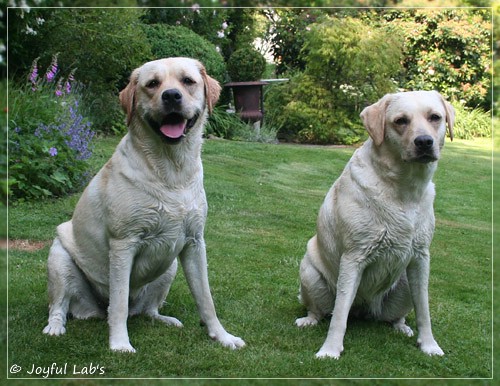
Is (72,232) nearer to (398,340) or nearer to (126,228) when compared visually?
(126,228)

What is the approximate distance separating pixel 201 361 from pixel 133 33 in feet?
7.42

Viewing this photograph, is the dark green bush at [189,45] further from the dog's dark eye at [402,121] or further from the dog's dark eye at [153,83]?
the dog's dark eye at [402,121]

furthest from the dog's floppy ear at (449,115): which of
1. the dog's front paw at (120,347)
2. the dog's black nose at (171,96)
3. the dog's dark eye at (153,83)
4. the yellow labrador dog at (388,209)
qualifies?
the dog's front paw at (120,347)

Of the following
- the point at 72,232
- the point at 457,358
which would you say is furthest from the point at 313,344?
the point at 72,232

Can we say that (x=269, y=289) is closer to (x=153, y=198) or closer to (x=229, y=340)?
(x=229, y=340)

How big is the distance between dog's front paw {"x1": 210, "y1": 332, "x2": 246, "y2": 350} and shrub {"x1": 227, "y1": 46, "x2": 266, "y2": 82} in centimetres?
182

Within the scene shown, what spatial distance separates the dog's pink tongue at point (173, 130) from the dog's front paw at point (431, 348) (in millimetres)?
1866

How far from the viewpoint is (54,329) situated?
12.7 feet

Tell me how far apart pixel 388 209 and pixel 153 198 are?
1.30m

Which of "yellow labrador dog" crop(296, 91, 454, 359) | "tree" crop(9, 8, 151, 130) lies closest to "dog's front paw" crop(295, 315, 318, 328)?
"yellow labrador dog" crop(296, 91, 454, 359)

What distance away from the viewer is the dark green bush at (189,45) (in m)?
4.60

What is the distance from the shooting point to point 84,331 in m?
3.89

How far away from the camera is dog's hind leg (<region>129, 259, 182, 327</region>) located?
4137 mm

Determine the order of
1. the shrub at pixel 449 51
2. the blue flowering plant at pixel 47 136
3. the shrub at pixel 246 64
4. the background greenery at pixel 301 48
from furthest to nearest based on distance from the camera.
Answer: the blue flowering plant at pixel 47 136 < the shrub at pixel 246 64 < the background greenery at pixel 301 48 < the shrub at pixel 449 51
